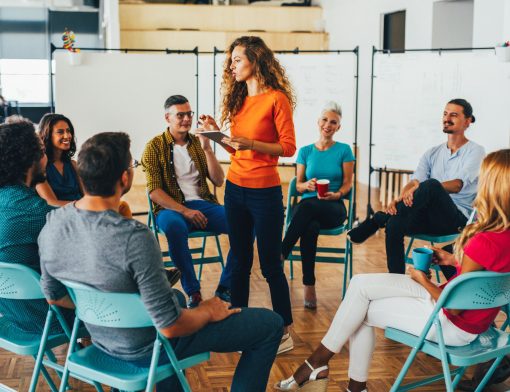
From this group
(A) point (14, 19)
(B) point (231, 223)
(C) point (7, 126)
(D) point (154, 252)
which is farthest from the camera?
(A) point (14, 19)

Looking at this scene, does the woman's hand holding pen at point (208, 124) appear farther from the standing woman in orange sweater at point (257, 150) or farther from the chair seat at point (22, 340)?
the chair seat at point (22, 340)

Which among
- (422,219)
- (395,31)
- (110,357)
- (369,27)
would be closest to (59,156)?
(110,357)

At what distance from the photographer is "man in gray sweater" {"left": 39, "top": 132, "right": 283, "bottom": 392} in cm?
202

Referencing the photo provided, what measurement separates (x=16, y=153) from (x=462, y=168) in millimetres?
2746

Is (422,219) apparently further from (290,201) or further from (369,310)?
(369,310)

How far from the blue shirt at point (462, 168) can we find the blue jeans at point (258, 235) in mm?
1466

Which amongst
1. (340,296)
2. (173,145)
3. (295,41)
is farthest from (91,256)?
(295,41)

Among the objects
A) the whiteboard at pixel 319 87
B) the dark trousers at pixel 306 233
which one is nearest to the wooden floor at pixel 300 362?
the dark trousers at pixel 306 233

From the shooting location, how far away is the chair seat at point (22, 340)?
8.20ft

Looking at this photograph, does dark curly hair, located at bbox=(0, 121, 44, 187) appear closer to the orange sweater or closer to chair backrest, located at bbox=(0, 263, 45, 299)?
chair backrest, located at bbox=(0, 263, 45, 299)

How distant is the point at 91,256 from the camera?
6.74 ft

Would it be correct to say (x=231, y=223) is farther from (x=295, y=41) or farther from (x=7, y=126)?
(x=295, y=41)

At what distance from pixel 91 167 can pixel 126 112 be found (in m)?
4.69

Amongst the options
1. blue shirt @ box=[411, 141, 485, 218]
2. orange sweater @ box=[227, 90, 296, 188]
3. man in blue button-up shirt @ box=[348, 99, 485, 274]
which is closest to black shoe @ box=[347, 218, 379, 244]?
man in blue button-up shirt @ box=[348, 99, 485, 274]
